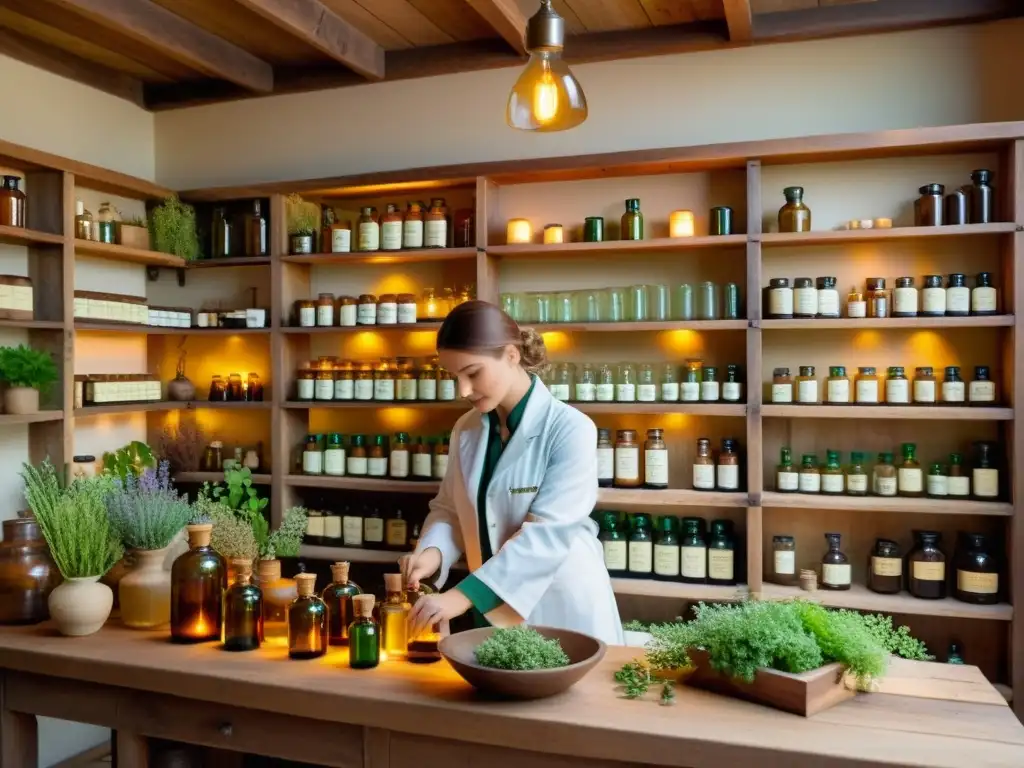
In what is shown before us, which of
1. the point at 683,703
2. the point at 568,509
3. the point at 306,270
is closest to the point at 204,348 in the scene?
the point at 306,270

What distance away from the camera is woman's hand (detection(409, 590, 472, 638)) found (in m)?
1.69

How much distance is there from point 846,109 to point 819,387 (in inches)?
39.3

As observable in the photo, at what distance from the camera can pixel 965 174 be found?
294 centimetres

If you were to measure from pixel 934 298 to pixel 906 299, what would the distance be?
0.27ft

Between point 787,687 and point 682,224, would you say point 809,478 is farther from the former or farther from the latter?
point 787,687

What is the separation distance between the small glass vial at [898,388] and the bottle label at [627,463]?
88cm

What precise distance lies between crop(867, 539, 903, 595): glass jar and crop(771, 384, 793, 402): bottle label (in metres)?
0.57

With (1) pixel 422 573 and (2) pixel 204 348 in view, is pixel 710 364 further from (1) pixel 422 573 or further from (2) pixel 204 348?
(2) pixel 204 348

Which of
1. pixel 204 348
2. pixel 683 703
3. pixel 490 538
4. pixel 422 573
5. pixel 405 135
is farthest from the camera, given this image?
pixel 204 348

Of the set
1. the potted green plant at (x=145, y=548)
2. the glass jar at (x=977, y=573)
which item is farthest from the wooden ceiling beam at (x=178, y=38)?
the glass jar at (x=977, y=573)

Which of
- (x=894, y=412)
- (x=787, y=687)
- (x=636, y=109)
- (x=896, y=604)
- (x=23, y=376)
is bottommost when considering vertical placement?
(x=896, y=604)

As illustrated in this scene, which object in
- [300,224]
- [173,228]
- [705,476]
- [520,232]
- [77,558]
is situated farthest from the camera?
[173,228]

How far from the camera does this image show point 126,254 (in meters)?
3.49

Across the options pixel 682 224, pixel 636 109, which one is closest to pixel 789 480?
pixel 682 224
